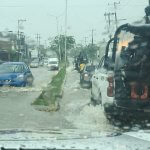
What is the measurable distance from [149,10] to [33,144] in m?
10.9

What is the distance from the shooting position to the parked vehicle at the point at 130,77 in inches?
430

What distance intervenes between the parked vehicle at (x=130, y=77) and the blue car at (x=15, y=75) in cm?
1385

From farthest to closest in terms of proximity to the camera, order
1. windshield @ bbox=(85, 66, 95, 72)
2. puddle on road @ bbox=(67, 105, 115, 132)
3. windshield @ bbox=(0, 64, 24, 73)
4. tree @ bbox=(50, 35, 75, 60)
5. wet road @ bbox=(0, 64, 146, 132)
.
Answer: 1. tree @ bbox=(50, 35, 75, 60)
2. windshield @ bbox=(85, 66, 95, 72)
3. windshield @ bbox=(0, 64, 24, 73)
4. wet road @ bbox=(0, 64, 146, 132)
5. puddle on road @ bbox=(67, 105, 115, 132)

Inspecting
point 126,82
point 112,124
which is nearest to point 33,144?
point 126,82

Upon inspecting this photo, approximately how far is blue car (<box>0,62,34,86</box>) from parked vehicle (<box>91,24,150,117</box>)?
13850mm

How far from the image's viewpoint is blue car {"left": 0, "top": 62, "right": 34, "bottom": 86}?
2519 centimetres

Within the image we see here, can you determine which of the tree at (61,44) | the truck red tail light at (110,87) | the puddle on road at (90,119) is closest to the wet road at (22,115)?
the puddle on road at (90,119)

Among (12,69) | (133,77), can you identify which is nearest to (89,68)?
(12,69)

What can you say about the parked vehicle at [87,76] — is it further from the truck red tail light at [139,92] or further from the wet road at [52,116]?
the truck red tail light at [139,92]

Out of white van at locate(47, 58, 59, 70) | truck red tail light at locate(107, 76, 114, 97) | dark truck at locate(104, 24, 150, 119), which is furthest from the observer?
white van at locate(47, 58, 59, 70)

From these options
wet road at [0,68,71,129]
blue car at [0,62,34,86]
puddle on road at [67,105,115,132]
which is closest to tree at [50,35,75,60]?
blue car at [0,62,34,86]

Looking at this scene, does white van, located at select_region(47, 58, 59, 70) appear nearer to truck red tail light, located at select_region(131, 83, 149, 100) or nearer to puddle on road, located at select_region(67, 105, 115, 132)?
puddle on road, located at select_region(67, 105, 115, 132)

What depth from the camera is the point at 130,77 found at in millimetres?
10945

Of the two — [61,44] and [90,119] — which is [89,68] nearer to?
[90,119]
